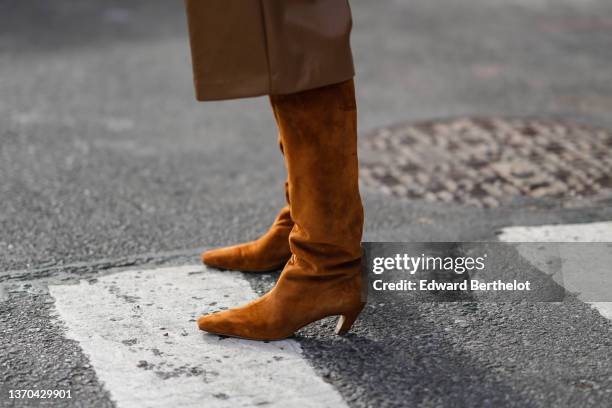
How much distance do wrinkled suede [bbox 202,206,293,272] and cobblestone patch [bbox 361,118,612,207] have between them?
3.29 ft

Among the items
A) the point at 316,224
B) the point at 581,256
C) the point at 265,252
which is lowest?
the point at 581,256

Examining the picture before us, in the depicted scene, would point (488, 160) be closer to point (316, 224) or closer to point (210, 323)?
point (316, 224)

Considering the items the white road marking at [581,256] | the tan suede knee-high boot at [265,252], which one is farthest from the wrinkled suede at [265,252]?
the white road marking at [581,256]

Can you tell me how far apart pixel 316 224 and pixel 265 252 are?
22.3 inches

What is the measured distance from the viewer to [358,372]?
234 cm

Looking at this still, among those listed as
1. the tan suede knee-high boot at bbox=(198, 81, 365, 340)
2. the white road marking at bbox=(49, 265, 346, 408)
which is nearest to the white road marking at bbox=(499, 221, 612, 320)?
the tan suede knee-high boot at bbox=(198, 81, 365, 340)

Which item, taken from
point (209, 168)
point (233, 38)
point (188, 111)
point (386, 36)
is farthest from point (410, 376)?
point (386, 36)

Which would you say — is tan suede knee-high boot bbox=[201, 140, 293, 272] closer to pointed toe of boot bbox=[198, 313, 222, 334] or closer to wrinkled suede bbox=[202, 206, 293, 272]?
wrinkled suede bbox=[202, 206, 293, 272]

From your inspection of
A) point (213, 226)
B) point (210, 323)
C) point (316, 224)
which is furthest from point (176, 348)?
point (213, 226)

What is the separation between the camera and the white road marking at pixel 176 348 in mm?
2230

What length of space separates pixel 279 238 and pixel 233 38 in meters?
0.88

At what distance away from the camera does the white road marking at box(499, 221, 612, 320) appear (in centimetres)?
281

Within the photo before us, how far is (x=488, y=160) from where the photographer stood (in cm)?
421

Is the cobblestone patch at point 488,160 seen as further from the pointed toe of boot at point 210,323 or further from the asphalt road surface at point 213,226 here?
the pointed toe of boot at point 210,323
